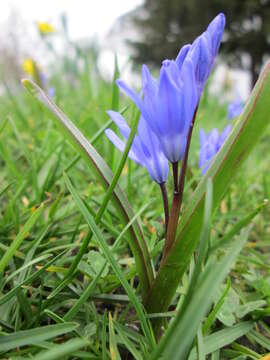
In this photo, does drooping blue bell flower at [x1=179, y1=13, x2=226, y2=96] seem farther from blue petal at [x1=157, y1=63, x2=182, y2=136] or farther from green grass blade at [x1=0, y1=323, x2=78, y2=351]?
green grass blade at [x1=0, y1=323, x2=78, y2=351]

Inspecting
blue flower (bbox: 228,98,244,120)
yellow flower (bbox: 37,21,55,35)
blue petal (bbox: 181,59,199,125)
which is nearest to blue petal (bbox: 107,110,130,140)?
blue petal (bbox: 181,59,199,125)

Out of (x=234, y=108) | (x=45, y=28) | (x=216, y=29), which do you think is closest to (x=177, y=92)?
(x=216, y=29)

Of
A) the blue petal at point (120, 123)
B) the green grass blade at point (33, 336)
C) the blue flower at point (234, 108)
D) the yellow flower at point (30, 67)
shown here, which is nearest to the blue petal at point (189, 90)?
the blue petal at point (120, 123)

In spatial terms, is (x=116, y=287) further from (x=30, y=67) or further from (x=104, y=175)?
(x=30, y=67)

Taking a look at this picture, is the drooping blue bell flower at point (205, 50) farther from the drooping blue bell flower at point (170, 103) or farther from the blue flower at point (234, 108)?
the blue flower at point (234, 108)

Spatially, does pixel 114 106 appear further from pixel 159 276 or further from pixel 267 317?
pixel 267 317

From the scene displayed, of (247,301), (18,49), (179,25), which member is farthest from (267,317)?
(179,25)
